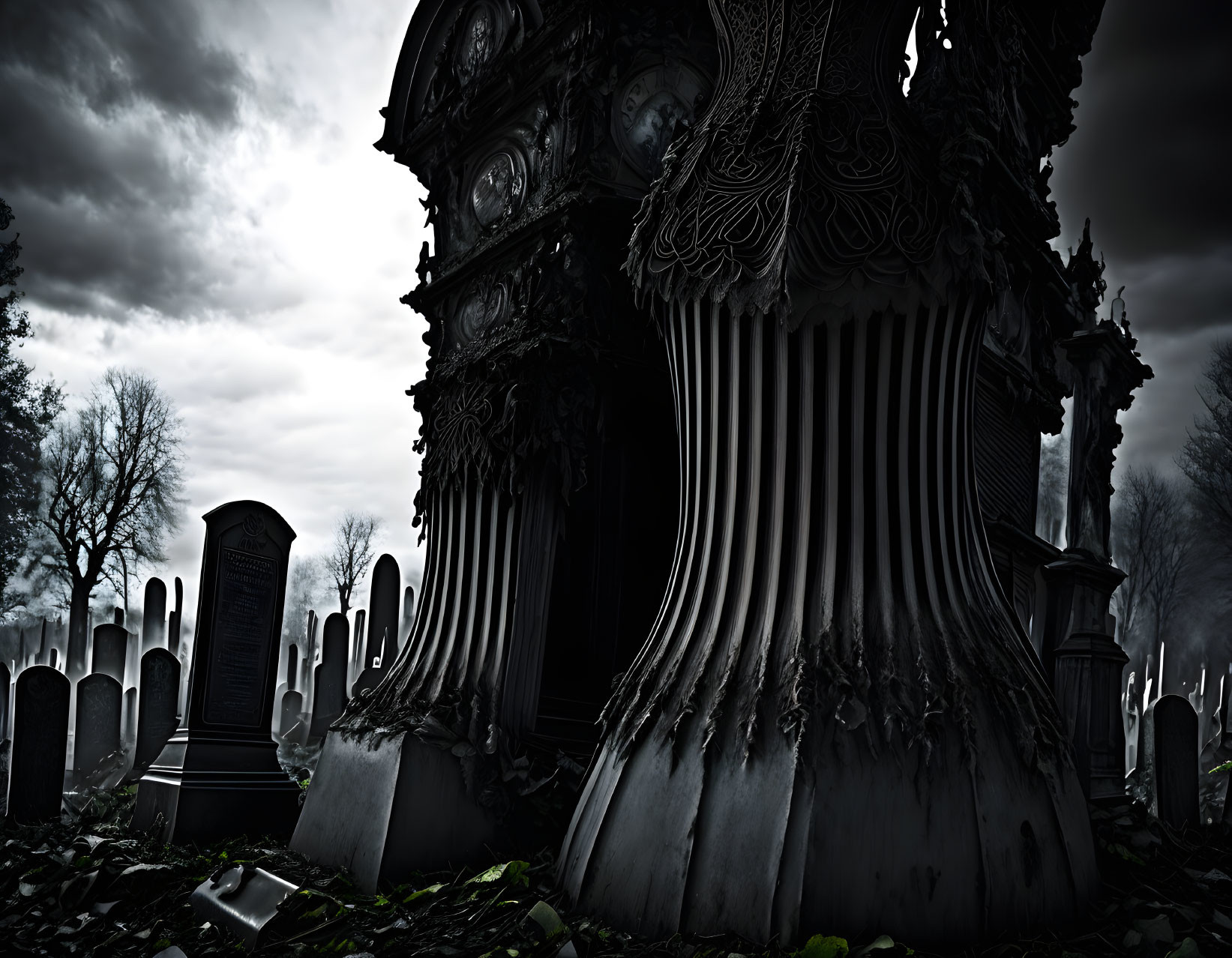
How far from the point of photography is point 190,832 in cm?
714

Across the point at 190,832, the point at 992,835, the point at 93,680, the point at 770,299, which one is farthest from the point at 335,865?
the point at 93,680

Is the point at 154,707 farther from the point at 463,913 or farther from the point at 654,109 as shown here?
the point at 654,109

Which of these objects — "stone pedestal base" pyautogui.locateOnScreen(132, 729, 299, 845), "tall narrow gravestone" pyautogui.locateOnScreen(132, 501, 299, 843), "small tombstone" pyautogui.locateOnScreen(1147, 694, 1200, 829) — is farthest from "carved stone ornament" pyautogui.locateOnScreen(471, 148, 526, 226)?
"small tombstone" pyautogui.locateOnScreen(1147, 694, 1200, 829)

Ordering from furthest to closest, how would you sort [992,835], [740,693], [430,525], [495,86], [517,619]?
[495,86]
[430,525]
[517,619]
[740,693]
[992,835]

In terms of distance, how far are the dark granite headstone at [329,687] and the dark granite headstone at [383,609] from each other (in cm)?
77

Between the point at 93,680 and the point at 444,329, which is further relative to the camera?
the point at 93,680

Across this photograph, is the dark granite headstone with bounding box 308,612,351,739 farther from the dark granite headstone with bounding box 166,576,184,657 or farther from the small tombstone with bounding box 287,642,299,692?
the dark granite headstone with bounding box 166,576,184,657

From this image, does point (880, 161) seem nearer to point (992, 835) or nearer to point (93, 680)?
point (992, 835)

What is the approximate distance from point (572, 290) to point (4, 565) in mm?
24251

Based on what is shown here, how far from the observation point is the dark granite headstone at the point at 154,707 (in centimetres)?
1018

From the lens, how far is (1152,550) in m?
24.6

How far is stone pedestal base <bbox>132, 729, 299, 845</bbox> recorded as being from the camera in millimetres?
7195

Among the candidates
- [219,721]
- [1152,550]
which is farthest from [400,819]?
[1152,550]

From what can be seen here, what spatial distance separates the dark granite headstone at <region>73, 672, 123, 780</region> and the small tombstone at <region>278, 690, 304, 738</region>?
3571 mm
